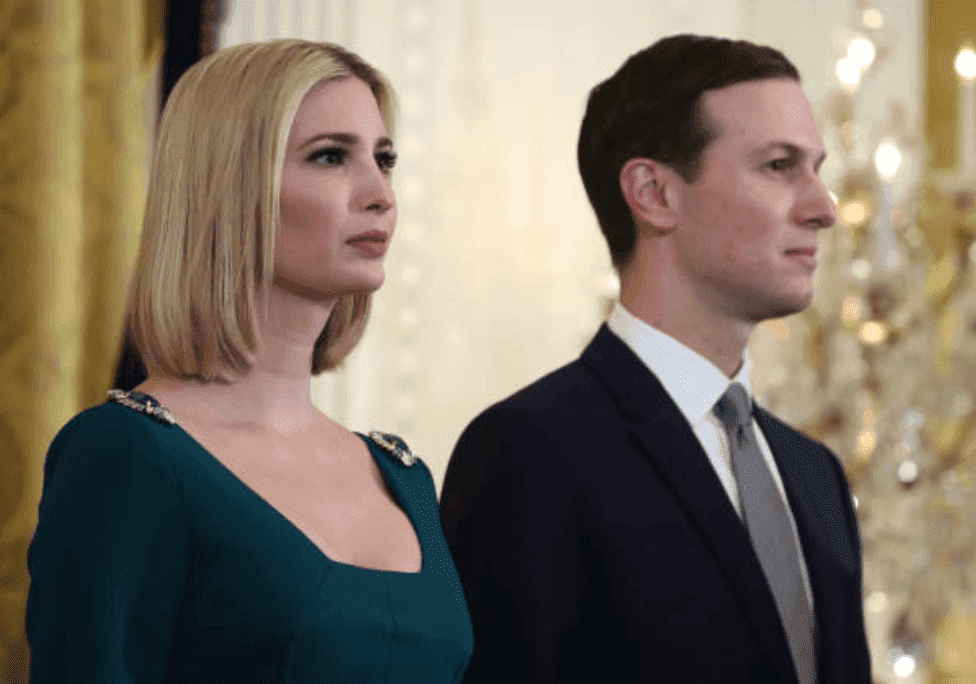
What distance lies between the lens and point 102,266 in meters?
2.74

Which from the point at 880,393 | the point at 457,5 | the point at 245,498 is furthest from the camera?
the point at 457,5

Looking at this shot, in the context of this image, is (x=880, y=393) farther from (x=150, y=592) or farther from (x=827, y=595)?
(x=150, y=592)

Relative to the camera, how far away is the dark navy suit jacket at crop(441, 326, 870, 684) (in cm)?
186

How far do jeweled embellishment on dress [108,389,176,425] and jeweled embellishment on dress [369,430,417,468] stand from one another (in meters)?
0.41

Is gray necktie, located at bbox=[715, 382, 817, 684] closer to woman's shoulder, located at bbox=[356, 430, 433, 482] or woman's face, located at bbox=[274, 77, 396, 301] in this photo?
woman's shoulder, located at bbox=[356, 430, 433, 482]

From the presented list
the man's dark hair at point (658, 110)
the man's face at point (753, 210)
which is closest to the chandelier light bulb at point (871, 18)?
the man's dark hair at point (658, 110)

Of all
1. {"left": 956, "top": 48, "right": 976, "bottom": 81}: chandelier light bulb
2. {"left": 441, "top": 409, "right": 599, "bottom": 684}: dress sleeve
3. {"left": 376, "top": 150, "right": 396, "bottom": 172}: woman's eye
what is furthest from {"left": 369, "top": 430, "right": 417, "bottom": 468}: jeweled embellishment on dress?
{"left": 956, "top": 48, "right": 976, "bottom": 81}: chandelier light bulb

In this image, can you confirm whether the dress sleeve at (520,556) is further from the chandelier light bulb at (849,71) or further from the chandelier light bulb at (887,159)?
the chandelier light bulb at (849,71)

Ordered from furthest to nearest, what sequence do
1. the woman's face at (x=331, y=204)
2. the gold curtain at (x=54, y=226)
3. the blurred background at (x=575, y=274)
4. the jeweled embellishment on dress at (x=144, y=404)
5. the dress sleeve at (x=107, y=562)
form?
the blurred background at (x=575, y=274), the gold curtain at (x=54, y=226), the woman's face at (x=331, y=204), the jeweled embellishment on dress at (x=144, y=404), the dress sleeve at (x=107, y=562)

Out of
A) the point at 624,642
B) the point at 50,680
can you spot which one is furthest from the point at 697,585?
the point at 50,680

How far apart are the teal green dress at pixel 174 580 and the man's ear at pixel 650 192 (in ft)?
2.99

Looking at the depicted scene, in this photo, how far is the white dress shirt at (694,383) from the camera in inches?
82.3

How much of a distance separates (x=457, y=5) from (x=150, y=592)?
12.2 ft

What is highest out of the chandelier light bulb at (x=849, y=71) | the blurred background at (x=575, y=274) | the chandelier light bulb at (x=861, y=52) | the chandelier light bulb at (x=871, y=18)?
the chandelier light bulb at (x=871, y=18)
